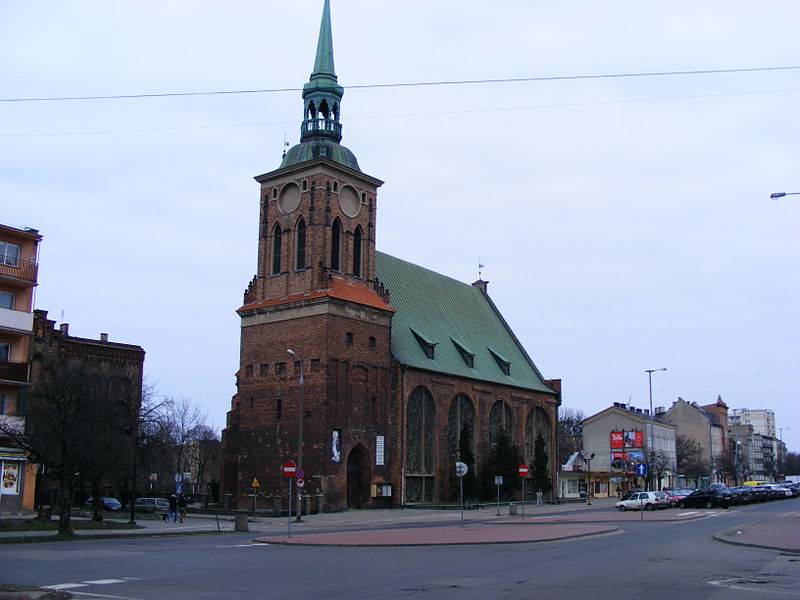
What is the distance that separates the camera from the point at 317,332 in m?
53.6

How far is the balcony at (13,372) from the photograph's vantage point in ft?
152

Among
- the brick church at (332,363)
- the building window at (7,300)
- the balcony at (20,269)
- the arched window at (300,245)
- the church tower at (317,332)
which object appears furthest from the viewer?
the arched window at (300,245)

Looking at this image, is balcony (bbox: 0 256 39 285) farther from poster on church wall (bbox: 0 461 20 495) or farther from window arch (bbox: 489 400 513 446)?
window arch (bbox: 489 400 513 446)

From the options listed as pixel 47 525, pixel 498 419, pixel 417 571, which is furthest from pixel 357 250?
pixel 417 571

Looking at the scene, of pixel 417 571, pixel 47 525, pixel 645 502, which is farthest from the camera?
pixel 645 502

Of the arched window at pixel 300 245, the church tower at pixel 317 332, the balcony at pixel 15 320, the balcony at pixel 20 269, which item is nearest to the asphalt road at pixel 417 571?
the balcony at pixel 15 320

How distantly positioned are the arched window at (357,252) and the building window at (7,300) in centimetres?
2132

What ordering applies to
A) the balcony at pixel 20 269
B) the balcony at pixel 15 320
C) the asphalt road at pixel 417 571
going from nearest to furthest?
the asphalt road at pixel 417 571, the balcony at pixel 15 320, the balcony at pixel 20 269

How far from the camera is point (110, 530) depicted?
37.9 metres

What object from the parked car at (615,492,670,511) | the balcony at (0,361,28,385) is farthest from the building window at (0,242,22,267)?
the parked car at (615,492,670,511)

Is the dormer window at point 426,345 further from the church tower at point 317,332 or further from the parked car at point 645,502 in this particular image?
the parked car at point 645,502

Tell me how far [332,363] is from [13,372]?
58.9 feet

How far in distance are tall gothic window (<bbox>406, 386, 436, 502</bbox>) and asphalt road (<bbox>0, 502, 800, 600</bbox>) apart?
30650mm

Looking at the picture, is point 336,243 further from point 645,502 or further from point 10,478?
point 645,502
